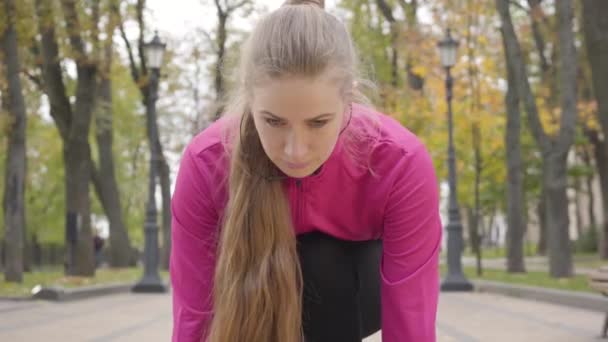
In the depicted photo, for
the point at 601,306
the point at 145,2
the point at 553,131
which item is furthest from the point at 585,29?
the point at 145,2

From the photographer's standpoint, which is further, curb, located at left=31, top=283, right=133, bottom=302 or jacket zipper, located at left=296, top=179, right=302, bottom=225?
curb, located at left=31, top=283, right=133, bottom=302

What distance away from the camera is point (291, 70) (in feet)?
7.37

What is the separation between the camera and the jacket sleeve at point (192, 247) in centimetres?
269

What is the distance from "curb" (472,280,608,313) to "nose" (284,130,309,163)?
7.80m

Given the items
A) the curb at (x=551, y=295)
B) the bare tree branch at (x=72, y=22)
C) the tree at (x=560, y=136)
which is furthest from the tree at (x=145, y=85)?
the curb at (x=551, y=295)

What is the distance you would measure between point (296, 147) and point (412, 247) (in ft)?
1.84

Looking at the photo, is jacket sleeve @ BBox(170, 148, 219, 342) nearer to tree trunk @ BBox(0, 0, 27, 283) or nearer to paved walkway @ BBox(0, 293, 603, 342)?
paved walkway @ BBox(0, 293, 603, 342)

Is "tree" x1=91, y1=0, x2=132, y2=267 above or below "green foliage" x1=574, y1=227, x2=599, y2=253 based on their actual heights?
above

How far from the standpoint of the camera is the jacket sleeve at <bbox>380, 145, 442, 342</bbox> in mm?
A: 2629

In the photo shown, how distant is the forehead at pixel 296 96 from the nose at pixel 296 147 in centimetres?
7

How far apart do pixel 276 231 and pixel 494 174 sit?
22.6m

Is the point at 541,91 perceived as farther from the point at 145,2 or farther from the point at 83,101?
the point at 83,101

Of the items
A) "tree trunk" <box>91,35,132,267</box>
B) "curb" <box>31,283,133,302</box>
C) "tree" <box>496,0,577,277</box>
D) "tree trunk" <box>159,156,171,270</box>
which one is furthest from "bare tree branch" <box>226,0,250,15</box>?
"curb" <box>31,283,133,302</box>

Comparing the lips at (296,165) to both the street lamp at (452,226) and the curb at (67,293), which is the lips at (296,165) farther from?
the street lamp at (452,226)
